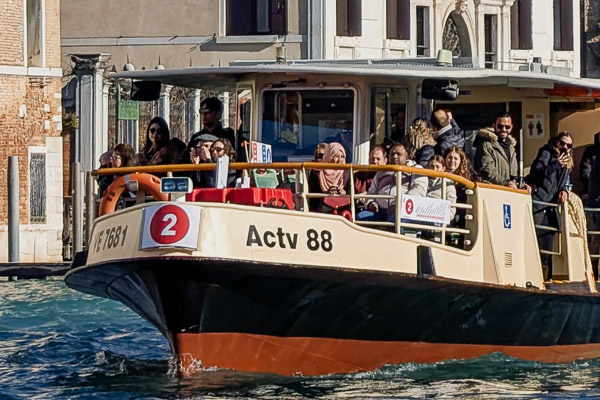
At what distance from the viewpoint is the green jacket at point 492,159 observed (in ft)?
→ 52.1

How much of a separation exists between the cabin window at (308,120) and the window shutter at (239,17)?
16467 mm

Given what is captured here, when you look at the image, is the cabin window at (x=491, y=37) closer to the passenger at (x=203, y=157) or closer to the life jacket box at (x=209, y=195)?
the passenger at (x=203, y=157)

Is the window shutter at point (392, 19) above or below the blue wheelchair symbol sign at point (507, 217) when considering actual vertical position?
above

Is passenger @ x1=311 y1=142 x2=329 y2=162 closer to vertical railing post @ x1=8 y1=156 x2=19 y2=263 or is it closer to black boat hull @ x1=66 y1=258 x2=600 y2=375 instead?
black boat hull @ x1=66 y1=258 x2=600 y2=375

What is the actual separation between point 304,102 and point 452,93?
1282mm

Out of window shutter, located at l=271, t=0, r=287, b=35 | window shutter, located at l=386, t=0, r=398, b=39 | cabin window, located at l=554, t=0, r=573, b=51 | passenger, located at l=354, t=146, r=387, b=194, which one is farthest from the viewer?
cabin window, located at l=554, t=0, r=573, b=51

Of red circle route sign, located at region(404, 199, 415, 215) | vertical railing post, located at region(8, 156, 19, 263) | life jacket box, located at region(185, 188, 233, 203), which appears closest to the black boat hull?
red circle route sign, located at region(404, 199, 415, 215)

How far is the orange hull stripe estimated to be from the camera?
47.0 ft

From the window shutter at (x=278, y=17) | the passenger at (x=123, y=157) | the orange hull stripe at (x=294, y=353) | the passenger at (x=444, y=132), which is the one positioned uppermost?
the window shutter at (x=278, y=17)

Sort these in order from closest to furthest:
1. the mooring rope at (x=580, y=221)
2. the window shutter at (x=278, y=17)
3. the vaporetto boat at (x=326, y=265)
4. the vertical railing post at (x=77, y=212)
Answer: the vaporetto boat at (x=326, y=265) < the mooring rope at (x=580, y=221) < the vertical railing post at (x=77, y=212) < the window shutter at (x=278, y=17)

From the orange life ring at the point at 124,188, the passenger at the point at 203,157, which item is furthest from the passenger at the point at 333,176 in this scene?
the orange life ring at the point at 124,188

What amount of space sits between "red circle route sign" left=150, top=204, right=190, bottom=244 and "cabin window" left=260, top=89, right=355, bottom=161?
2.26m

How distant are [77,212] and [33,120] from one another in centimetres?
231

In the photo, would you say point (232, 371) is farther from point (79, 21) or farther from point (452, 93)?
point (79, 21)
